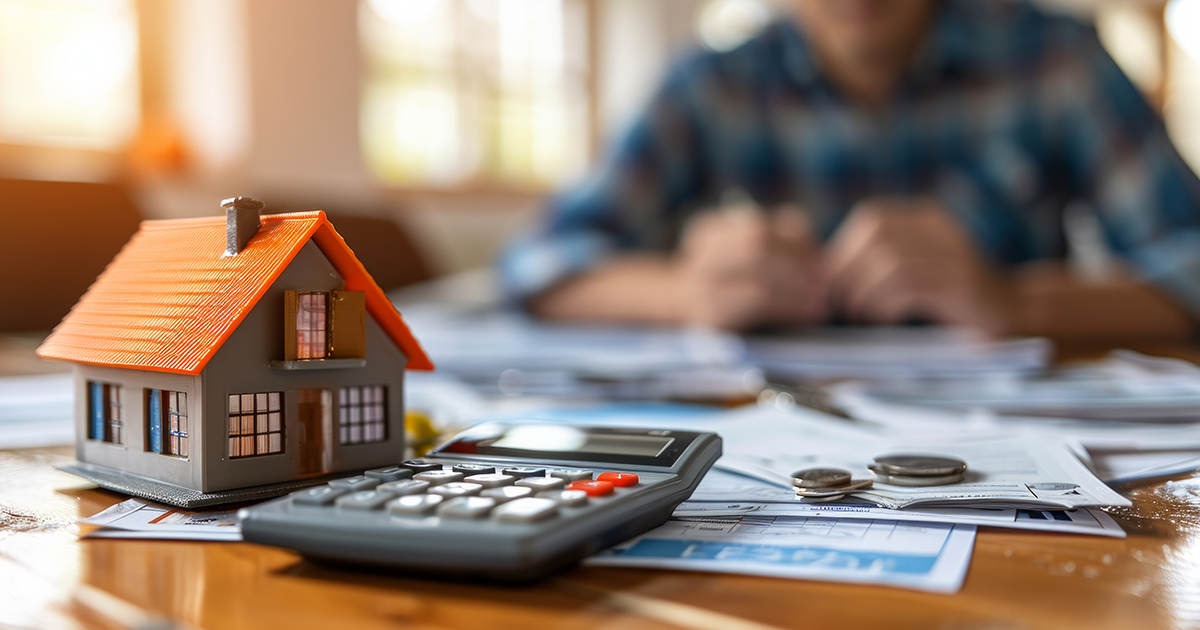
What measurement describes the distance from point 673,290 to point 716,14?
454 centimetres

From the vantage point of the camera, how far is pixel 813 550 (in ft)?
0.83

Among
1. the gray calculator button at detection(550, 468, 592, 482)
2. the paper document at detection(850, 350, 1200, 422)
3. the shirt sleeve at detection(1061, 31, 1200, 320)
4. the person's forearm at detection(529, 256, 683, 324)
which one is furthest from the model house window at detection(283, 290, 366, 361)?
the shirt sleeve at detection(1061, 31, 1200, 320)

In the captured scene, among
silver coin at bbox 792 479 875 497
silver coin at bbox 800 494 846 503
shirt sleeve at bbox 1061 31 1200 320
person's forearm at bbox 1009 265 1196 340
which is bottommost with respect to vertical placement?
silver coin at bbox 800 494 846 503

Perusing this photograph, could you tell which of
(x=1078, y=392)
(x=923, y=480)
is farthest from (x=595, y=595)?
(x=1078, y=392)

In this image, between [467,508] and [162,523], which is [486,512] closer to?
[467,508]

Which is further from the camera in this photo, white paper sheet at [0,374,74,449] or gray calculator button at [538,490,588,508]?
white paper sheet at [0,374,74,449]

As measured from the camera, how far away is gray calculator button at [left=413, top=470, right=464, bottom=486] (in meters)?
0.27

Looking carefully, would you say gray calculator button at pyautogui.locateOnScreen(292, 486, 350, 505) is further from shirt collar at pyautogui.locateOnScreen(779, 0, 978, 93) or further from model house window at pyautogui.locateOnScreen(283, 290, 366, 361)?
shirt collar at pyautogui.locateOnScreen(779, 0, 978, 93)

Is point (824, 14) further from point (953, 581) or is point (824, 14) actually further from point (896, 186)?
point (953, 581)

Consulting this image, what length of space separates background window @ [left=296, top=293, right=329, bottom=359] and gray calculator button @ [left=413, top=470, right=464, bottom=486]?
7 cm

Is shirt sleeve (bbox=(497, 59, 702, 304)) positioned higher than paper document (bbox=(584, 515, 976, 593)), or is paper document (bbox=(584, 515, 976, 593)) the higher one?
shirt sleeve (bbox=(497, 59, 702, 304))

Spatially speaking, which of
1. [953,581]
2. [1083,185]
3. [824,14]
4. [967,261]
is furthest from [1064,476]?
[1083,185]

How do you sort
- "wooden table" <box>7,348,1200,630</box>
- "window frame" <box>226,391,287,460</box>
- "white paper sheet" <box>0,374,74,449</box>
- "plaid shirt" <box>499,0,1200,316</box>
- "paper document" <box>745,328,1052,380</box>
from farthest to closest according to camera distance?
"plaid shirt" <box>499,0,1200,316</box>, "paper document" <box>745,328,1052,380</box>, "white paper sheet" <box>0,374,74,449</box>, "window frame" <box>226,391,287,460</box>, "wooden table" <box>7,348,1200,630</box>

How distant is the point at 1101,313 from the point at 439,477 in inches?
42.8
